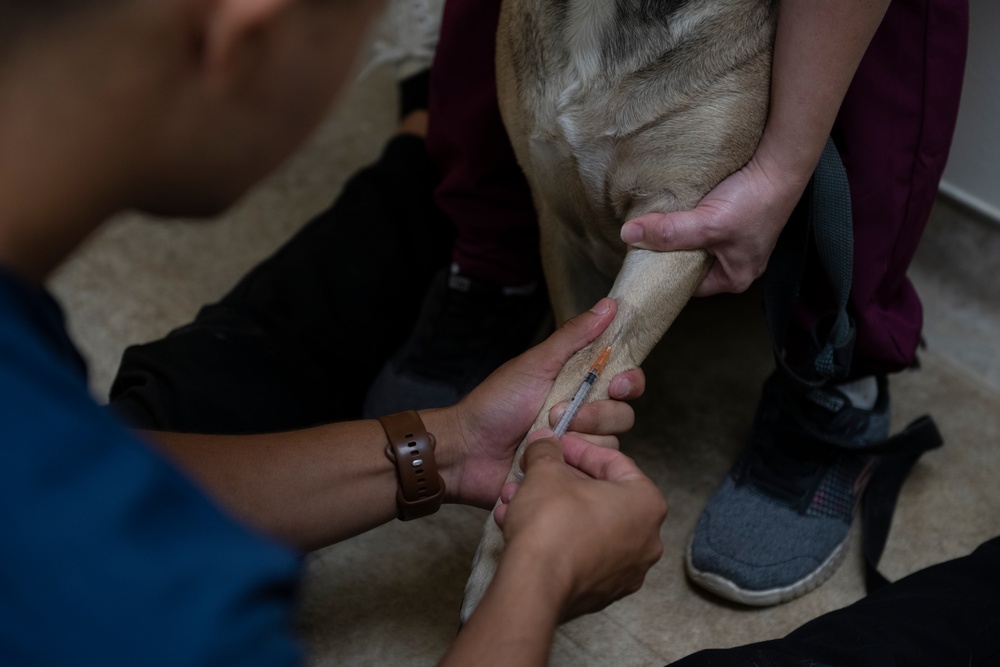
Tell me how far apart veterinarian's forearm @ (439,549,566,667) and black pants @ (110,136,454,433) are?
67 centimetres

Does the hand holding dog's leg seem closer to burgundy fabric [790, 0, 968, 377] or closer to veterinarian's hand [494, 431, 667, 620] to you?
veterinarian's hand [494, 431, 667, 620]

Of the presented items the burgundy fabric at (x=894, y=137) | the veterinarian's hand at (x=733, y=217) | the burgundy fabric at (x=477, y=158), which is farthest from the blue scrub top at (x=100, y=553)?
the burgundy fabric at (x=477, y=158)

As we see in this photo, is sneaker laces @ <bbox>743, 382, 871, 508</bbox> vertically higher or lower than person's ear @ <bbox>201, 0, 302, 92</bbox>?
lower

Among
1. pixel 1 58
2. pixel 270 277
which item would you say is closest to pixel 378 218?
pixel 270 277

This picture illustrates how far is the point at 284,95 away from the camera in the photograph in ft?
2.16

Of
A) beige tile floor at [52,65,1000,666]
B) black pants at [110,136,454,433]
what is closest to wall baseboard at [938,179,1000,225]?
beige tile floor at [52,65,1000,666]

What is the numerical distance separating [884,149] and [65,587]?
0.97 metres

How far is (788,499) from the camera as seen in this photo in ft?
4.54

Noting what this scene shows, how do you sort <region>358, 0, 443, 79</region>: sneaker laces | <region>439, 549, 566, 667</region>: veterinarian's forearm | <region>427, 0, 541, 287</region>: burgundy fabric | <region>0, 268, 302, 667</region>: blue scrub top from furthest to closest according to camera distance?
<region>358, 0, 443, 79</region>: sneaker laces < <region>427, 0, 541, 287</region>: burgundy fabric < <region>439, 549, 566, 667</region>: veterinarian's forearm < <region>0, 268, 302, 667</region>: blue scrub top

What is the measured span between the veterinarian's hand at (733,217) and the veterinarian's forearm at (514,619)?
411 mm

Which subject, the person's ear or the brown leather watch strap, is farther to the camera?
the brown leather watch strap

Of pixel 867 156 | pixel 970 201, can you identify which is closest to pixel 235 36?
pixel 867 156

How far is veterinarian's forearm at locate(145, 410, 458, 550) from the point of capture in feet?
3.40

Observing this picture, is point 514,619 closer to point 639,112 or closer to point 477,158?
point 639,112
